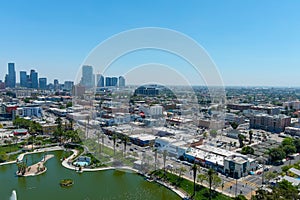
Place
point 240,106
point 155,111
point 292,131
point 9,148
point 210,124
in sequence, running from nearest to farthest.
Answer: point 9,148, point 292,131, point 210,124, point 155,111, point 240,106

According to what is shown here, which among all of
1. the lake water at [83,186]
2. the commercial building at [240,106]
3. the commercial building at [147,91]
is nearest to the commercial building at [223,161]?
the lake water at [83,186]

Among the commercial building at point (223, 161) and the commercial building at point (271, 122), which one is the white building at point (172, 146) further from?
the commercial building at point (271, 122)

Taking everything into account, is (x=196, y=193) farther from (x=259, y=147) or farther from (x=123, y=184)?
(x=259, y=147)

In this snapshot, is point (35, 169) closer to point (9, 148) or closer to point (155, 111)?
point (9, 148)

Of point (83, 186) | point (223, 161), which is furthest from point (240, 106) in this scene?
point (83, 186)

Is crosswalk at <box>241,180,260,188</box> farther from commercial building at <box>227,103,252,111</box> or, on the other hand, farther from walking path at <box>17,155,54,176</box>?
commercial building at <box>227,103,252,111</box>

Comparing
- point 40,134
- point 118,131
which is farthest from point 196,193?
point 40,134
